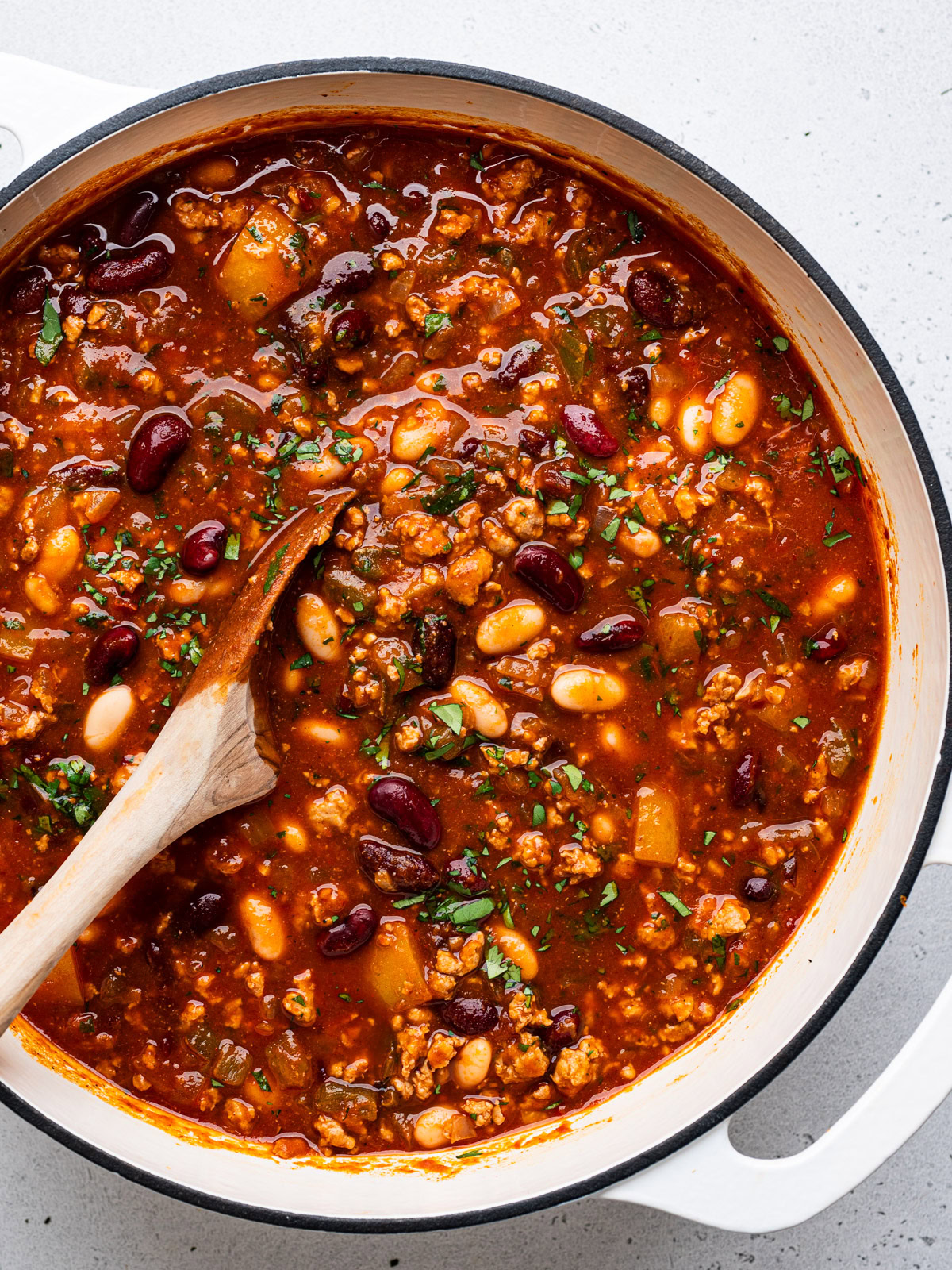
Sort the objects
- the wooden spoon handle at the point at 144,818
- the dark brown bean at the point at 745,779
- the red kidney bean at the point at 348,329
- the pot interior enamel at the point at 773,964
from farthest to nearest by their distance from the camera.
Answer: the dark brown bean at the point at 745,779, the red kidney bean at the point at 348,329, the pot interior enamel at the point at 773,964, the wooden spoon handle at the point at 144,818

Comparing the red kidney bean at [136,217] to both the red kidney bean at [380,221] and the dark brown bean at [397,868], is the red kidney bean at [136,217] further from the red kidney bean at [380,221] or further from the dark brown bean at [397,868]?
the dark brown bean at [397,868]

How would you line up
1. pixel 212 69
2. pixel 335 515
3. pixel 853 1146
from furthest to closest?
pixel 212 69 < pixel 335 515 < pixel 853 1146

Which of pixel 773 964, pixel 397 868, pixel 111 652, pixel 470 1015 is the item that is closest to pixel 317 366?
pixel 111 652

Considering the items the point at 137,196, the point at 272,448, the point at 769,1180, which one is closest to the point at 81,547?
the point at 272,448

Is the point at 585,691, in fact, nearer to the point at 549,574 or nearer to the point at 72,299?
the point at 549,574

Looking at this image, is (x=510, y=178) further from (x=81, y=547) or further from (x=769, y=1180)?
(x=769, y=1180)

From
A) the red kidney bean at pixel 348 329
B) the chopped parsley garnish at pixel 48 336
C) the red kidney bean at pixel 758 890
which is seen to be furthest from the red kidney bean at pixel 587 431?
the chopped parsley garnish at pixel 48 336

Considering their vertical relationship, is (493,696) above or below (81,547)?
below

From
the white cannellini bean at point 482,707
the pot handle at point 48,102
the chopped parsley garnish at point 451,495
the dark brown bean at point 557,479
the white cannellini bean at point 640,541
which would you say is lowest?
the white cannellini bean at point 482,707
